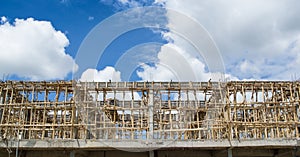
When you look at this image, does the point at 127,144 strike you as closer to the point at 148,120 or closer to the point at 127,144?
the point at 127,144

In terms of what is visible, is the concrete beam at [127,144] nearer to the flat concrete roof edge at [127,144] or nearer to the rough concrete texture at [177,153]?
the flat concrete roof edge at [127,144]

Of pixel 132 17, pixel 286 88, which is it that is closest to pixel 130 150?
pixel 132 17

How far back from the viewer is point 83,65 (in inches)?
699

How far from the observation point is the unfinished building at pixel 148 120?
16.5 metres

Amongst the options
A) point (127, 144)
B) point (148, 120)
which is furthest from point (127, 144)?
point (148, 120)

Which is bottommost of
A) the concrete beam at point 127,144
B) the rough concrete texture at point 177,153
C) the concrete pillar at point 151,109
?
the rough concrete texture at point 177,153

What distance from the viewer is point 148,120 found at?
18.6 m

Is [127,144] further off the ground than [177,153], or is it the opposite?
[127,144]

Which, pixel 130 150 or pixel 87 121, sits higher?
pixel 87 121

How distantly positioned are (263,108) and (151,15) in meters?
8.35

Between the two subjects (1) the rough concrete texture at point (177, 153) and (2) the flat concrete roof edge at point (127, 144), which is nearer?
(2) the flat concrete roof edge at point (127, 144)

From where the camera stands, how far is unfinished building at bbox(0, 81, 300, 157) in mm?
16547

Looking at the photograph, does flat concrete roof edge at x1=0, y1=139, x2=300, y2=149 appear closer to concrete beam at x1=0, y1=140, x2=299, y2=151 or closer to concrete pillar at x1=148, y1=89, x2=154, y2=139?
concrete beam at x1=0, y1=140, x2=299, y2=151

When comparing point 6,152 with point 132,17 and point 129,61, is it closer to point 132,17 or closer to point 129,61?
point 129,61
